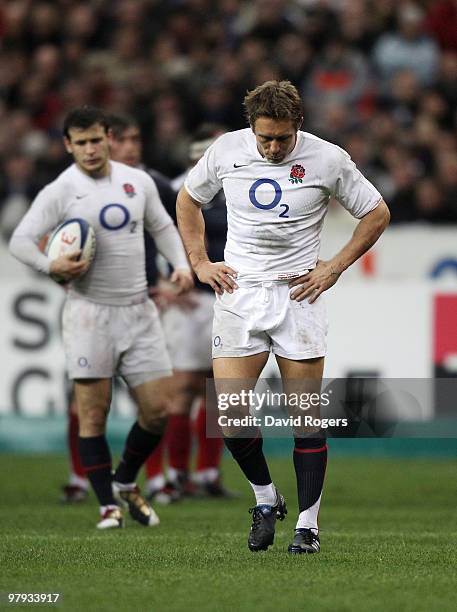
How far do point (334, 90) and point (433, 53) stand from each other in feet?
4.19

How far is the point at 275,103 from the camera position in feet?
21.8

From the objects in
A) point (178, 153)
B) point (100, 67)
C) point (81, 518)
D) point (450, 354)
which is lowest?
point (81, 518)

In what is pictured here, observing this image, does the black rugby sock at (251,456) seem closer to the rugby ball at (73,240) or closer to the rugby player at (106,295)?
the rugby player at (106,295)

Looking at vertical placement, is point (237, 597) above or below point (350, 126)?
below

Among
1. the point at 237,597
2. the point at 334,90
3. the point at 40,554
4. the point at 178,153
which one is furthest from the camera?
the point at 334,90

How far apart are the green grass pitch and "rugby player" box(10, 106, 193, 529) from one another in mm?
467

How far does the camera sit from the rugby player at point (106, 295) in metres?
8.59

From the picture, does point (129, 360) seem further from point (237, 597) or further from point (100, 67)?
point (100, 67)

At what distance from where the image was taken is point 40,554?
23.3ft

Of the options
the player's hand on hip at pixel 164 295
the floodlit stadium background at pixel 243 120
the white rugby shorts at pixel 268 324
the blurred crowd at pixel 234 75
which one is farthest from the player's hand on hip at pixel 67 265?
the blurred crowd at pixel 234 75

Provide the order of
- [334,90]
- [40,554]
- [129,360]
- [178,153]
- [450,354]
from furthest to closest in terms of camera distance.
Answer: [334,90], [178,153], [450,354], [129,360], [40,554]

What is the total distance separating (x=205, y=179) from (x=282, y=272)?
2.06ft

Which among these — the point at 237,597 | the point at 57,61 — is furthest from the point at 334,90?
the point at 237,597

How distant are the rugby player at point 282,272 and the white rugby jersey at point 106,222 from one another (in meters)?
1.67
